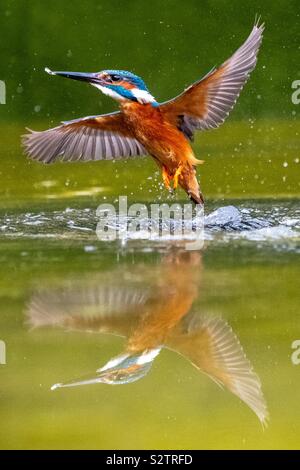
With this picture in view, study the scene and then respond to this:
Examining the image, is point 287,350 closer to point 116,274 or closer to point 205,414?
point 205,414

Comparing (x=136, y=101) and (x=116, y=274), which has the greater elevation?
(x=136, y=101)

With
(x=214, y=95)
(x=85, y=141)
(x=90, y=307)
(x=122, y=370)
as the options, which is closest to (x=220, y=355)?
(x=122, y=370)

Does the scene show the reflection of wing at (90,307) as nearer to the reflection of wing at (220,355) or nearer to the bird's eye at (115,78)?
the reflection of wing at (220,355)

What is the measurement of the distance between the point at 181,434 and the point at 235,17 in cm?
649

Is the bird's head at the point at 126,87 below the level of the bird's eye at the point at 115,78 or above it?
below

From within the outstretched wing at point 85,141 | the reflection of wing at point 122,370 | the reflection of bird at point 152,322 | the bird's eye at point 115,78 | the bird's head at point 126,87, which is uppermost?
the bird's eye at point 115,78

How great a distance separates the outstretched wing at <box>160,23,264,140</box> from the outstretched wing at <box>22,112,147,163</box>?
28 centimetres

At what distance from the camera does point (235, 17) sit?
344 inches

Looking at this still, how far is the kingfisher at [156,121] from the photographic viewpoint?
5.04 m

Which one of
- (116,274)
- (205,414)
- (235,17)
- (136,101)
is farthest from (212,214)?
(235,17)

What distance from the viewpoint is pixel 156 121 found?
17.0ft

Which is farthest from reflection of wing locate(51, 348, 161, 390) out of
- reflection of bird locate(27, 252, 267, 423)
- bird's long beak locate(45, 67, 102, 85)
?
bird's long beak locate(45, 67, 102, 85)

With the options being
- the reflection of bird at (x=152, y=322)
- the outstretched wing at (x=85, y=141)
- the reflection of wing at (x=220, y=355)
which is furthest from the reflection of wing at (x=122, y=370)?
the outstretched wing at (x=85, y=141)

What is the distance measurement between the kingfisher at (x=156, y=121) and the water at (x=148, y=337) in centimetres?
39
